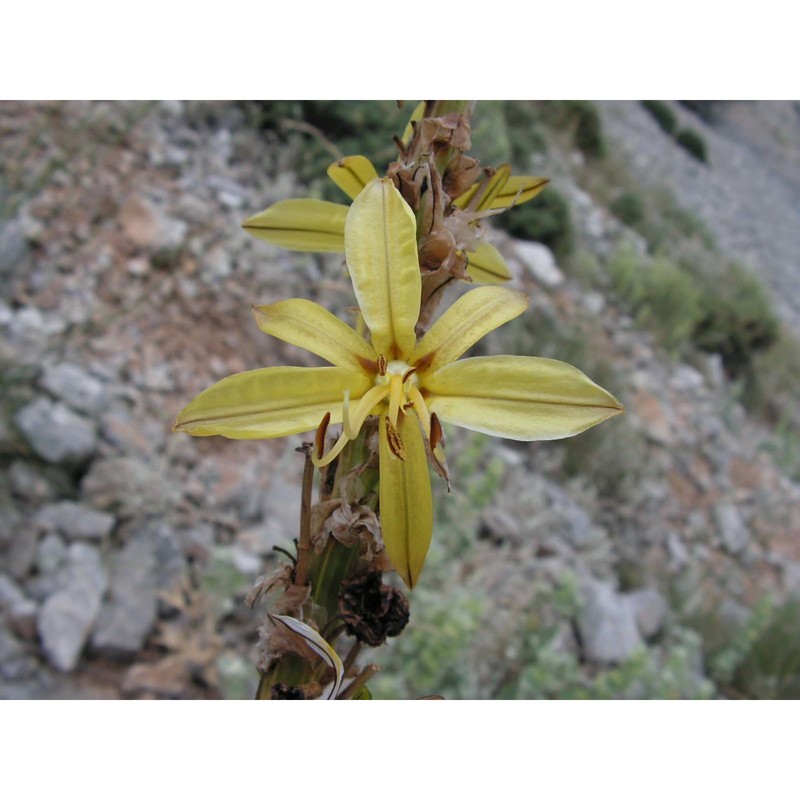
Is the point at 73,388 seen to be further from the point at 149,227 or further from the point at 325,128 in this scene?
the point at 325,128

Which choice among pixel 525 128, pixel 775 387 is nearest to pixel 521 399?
pixel 525 128

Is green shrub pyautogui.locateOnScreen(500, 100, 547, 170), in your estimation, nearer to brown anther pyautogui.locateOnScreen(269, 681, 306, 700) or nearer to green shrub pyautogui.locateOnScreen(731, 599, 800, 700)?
green shrub pyautogui.locateOnScreen(731, 599, 800, 700)

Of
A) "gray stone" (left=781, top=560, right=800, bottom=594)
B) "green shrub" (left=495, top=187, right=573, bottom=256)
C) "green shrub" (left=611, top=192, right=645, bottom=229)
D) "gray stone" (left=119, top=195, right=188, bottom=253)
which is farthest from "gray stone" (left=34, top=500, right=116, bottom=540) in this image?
"green shrub" (left=611, top=192, right=645, bottom=229)

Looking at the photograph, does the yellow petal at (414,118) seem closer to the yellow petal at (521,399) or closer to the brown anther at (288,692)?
the yellow petal at (521,399)

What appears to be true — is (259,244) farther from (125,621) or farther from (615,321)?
(615,321)

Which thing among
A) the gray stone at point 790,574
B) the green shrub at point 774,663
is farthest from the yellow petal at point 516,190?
the gray stone at point 790,574

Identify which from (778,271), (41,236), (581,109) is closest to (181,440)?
(41,236)
